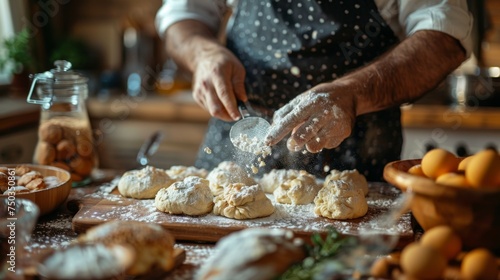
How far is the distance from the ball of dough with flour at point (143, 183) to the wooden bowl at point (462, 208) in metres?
0.58

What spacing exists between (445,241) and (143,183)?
71cm

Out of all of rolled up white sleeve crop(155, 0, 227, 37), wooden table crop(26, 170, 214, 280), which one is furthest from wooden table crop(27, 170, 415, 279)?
rolled up white sleeve crop(155, 0, 227, 37)

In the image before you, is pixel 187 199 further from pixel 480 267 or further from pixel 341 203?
pixel 480 267

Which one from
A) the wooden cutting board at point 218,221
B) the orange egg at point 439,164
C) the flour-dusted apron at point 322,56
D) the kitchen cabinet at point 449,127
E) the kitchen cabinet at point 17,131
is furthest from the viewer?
the kitchen cabinet at point 449,127

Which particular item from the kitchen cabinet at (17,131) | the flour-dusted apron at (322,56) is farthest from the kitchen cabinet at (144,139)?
the flour-dusted apron at (322,56)

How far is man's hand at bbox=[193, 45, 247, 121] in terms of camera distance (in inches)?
55.6

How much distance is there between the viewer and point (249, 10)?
167 centimetres

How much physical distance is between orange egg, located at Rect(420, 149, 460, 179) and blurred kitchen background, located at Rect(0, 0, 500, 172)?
1096mm

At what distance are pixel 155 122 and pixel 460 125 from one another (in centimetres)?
144

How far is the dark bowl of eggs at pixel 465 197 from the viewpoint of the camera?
85 centimetres

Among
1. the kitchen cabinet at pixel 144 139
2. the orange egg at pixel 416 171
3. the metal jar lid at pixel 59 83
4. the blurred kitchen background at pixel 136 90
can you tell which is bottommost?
the kitchen cabinet at pixel 144 139

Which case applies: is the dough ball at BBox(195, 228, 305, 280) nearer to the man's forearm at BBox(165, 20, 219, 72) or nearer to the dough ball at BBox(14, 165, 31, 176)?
the dough ball at BBox(14, 165, 31, 176)

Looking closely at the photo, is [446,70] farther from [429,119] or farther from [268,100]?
[429,119]

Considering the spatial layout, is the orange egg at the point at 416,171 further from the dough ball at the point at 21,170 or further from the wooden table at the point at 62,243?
the dough ball at the point at 21,170
